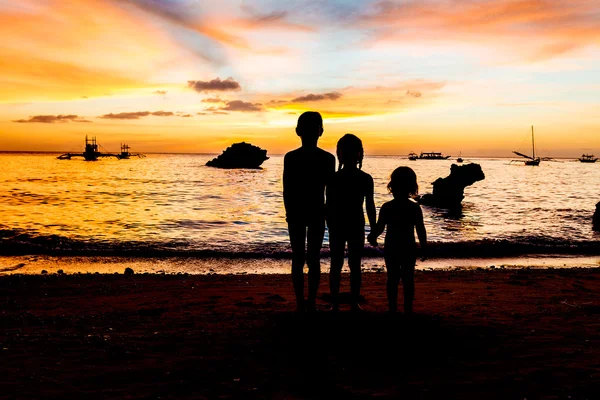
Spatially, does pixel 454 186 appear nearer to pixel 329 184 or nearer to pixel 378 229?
pixel 378 229

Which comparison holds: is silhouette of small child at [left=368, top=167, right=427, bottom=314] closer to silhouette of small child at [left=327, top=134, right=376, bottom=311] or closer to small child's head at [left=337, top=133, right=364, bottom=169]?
silhouette of small child at [left=327, top=134, right=376, bottom=311]

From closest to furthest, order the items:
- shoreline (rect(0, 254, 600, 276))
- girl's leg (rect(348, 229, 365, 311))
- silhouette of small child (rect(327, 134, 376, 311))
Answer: silhouette of small child (rect(327, 134, 376, 311))
girl's leg (rect(348, 229, 365, 311))
shoreline (rect(0, 254, 600, 276))

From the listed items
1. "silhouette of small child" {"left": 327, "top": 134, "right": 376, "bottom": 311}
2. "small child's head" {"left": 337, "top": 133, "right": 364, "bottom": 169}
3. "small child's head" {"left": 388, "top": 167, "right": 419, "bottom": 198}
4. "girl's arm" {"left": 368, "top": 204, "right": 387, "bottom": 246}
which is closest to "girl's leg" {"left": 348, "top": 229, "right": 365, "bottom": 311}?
"silhouette of small child" {"left": 327, "top": 134, "right": 376, "bottom": 311}

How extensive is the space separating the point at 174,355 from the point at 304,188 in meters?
2.53

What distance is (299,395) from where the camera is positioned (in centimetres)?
374

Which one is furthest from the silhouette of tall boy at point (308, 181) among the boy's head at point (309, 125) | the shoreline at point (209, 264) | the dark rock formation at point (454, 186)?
the dark rock formation at point (454, 186)

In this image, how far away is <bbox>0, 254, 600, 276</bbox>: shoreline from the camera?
1312 centimetres

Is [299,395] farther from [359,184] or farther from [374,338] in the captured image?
[359,184]

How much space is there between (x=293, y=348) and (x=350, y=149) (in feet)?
8.37

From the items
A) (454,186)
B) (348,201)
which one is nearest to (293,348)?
(348,201)

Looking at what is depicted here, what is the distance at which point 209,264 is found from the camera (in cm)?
1429

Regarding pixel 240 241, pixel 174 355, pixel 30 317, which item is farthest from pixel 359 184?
→ pixel 240 241

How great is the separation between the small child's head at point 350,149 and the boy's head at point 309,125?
0.36 m

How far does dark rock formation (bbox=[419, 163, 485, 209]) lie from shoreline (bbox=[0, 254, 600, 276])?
2050cm
